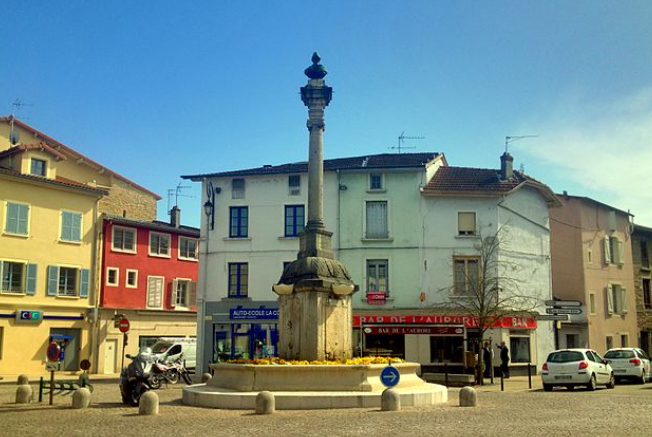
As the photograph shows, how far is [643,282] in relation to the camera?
4681 centimetres

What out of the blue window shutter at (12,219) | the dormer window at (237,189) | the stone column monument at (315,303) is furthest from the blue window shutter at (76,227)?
the stone column monument at (315,303)

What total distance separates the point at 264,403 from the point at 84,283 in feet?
85.0

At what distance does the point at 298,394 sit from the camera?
53.3ft

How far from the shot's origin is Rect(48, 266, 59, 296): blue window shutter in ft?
120

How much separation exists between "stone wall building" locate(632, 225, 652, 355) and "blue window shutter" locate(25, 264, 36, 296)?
34462mm

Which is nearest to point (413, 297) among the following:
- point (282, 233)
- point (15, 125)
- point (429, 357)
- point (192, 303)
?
point (429, 357)

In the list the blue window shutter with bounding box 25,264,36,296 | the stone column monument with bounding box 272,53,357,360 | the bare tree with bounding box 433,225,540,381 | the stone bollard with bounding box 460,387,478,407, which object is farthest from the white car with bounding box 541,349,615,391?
the blue window shutter with bounding box 25,264,36,296

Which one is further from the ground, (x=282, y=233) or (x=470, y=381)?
(x=282, y=233)

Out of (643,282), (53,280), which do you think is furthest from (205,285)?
(643,282)

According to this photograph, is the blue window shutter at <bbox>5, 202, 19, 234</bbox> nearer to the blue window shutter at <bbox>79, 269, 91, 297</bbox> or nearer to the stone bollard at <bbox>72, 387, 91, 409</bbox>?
the blue window shutter at <bbox>79, 269, 91, 297</bbox>

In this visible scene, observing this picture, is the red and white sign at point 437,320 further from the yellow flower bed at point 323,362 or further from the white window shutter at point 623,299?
the yellow flower bed at point 323,362

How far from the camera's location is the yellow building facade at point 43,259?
3509 cm

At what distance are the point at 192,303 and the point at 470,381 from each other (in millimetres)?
22195

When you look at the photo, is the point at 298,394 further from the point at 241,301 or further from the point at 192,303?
the point at 192,303
